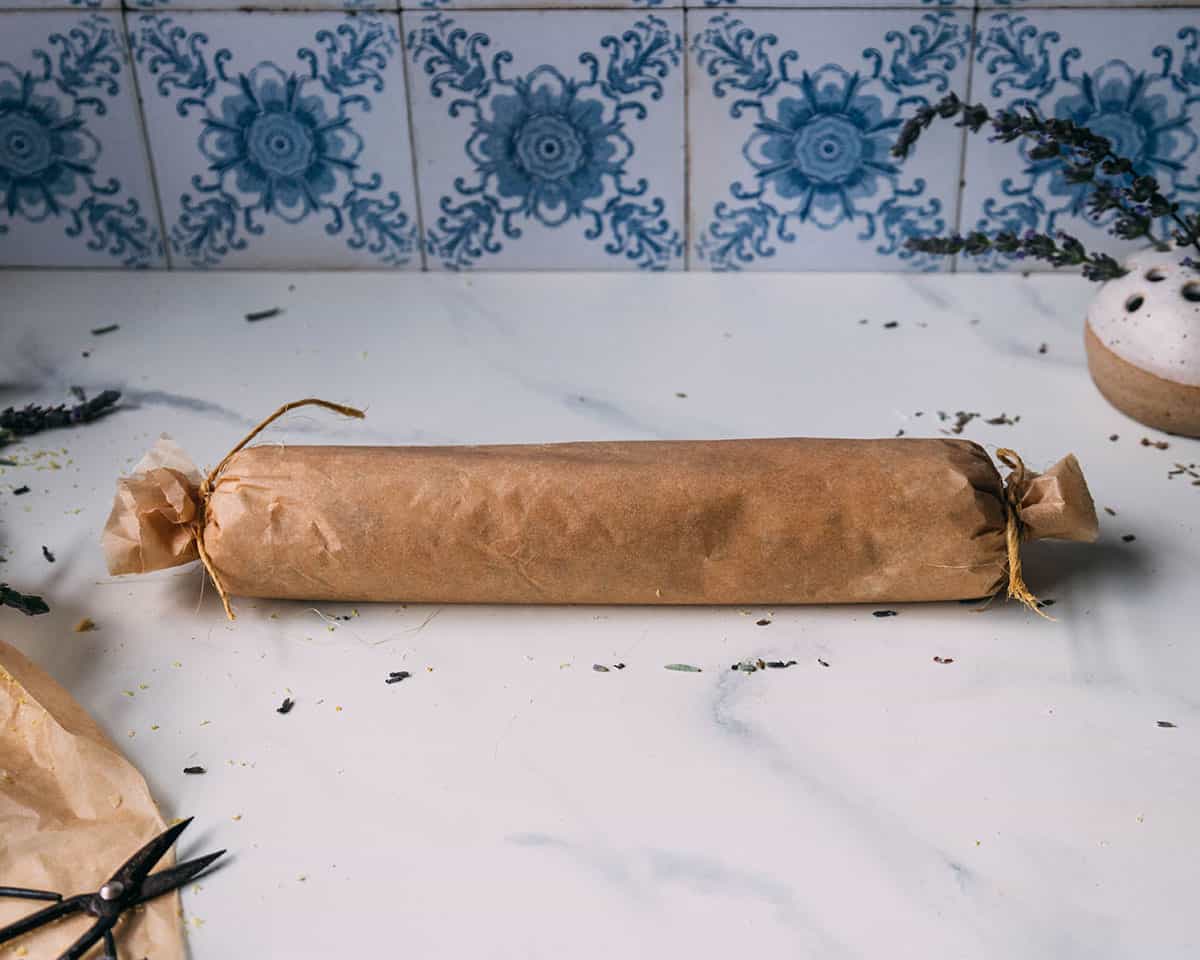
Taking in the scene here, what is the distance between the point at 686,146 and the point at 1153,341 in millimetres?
413

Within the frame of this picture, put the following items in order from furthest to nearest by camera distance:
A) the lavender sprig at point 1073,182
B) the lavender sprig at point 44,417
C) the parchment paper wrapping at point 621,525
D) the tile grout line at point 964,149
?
1. the tile grout line at point 964,149
2. the lavender sprig at point 44,417
3. the lavender sprig at point 1073,182
4. the parchment paper wrapping at point 621,525

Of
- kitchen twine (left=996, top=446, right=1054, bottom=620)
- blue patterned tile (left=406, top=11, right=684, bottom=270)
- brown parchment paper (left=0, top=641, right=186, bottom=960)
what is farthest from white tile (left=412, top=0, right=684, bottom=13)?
brown parchment paper (left=0, top=641, right=186, bottom=960)

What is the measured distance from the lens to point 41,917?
0.55 m

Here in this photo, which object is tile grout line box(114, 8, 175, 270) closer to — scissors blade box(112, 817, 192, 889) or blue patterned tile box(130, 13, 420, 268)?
blue patterned tile box(130, 13, 420, 268)

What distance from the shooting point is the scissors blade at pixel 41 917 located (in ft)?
1.79

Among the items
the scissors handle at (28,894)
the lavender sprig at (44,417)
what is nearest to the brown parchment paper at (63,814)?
the scissors handle at (28,894)

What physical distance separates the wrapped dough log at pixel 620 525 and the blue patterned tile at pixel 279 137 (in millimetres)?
445

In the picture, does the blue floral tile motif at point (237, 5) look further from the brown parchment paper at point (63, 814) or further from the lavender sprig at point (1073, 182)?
the brown parchment paper at point (63, 814)

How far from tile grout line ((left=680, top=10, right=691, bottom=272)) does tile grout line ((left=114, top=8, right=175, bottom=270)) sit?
46cm

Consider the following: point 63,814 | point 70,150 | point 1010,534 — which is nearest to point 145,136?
point 70,150

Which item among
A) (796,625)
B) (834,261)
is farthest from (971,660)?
(834,261)

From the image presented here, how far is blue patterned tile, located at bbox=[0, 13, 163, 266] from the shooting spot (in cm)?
108

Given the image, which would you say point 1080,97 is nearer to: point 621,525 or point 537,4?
point 537,4

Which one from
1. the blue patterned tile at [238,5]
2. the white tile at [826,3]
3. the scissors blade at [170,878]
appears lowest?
the scissors blade at [170,878]
